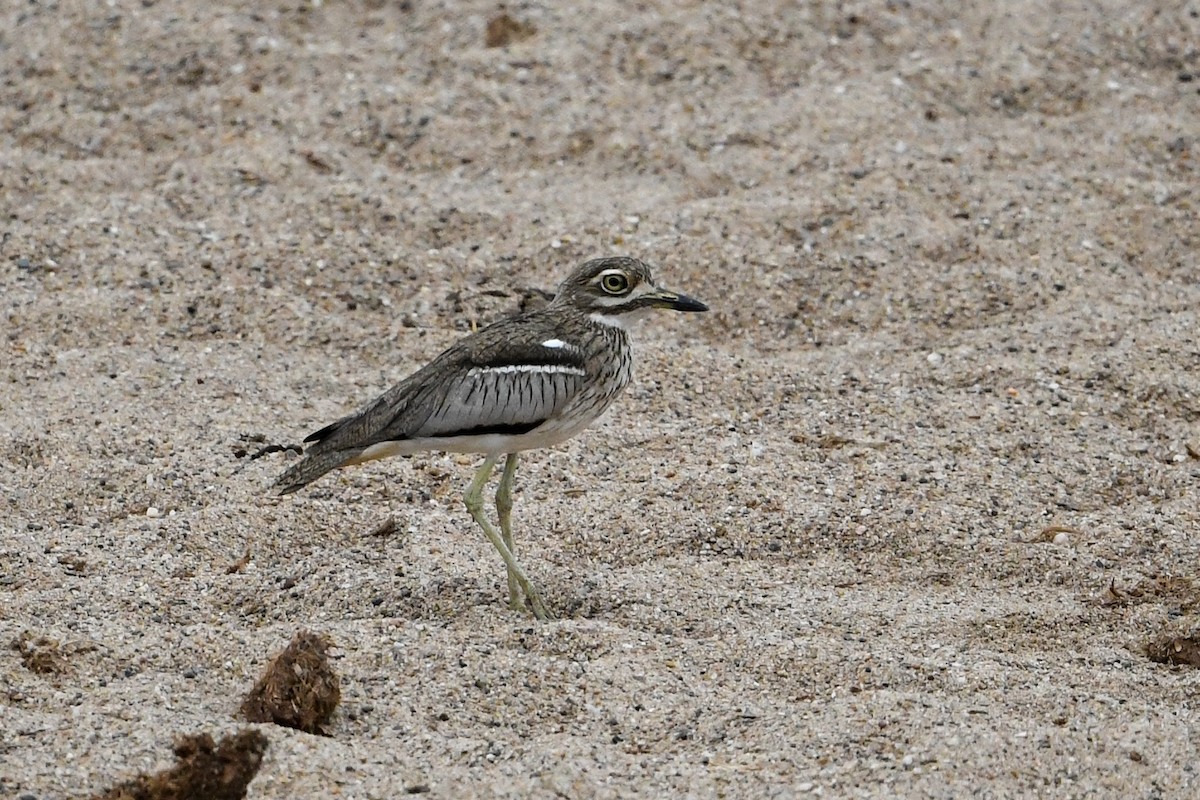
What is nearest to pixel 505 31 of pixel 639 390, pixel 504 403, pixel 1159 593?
pixel 639 390

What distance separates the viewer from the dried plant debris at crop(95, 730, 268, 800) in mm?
3996

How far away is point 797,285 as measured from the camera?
7.02m

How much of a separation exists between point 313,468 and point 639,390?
1.69 meters

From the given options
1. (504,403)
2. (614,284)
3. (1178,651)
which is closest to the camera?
(1178,651)

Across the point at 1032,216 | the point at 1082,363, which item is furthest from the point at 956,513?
the point at 1032,216

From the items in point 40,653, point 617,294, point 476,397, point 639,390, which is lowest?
point 639,390

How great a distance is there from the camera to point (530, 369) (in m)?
5.23

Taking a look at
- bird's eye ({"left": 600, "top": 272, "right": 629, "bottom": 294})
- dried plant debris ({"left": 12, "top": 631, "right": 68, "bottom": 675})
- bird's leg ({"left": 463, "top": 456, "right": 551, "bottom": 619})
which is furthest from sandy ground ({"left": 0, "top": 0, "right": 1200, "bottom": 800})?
bird's eye ({"left": 600, "top": 272, "right": 629, "bottom": 294})

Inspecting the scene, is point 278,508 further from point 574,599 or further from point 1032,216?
point 1032,216

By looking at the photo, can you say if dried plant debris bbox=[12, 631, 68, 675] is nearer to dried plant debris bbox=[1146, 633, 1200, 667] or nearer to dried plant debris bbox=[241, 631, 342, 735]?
dried plant debris bbox=[241, 631, 342, 735]

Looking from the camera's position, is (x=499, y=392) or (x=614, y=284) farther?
(x=614, y=284)

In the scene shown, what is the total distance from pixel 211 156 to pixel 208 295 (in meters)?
1.13

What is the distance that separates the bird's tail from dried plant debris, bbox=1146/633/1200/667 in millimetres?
2427

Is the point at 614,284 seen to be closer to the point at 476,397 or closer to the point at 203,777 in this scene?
the point at 476,397
